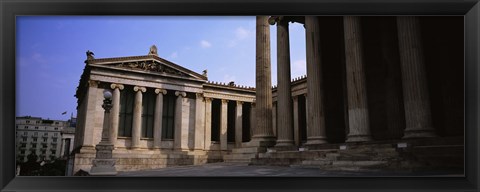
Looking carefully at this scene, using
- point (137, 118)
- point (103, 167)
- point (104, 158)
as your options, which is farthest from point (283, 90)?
point (137, 118)

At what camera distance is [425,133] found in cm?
1556

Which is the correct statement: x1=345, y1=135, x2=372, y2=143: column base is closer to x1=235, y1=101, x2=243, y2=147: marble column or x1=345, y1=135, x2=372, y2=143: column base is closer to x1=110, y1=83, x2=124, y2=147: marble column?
x1=110, y1=83, x2=124, y2=147: marble column

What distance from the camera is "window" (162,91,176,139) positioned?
4072 centimetres

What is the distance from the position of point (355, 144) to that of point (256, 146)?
882cm

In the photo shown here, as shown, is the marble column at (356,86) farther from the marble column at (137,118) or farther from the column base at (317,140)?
the marble column at (137,118)

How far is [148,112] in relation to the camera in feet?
130

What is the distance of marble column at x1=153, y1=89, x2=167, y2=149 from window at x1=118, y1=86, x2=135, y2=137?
265 centimetres

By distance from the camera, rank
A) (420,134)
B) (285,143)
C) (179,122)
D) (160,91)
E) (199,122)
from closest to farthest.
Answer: (420,134), (285,143), (160,91), (179,122), (199,122)

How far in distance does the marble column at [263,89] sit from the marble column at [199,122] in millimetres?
16009

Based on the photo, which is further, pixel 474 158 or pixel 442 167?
pixel 442 167

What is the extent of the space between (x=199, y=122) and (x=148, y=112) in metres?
6.22
